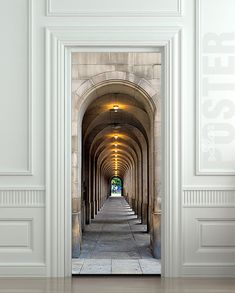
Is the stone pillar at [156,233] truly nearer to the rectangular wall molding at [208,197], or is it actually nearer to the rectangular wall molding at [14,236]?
the rectangular wall molding at [208,197]

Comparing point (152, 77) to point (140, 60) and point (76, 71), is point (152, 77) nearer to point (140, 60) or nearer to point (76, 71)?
point (140, 60)

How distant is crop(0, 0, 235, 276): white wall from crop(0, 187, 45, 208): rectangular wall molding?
13 mm

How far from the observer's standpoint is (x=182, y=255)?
716 cm

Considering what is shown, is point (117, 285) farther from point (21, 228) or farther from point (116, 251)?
point (116, 251)

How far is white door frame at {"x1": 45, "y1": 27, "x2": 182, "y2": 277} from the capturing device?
7152 millimetres

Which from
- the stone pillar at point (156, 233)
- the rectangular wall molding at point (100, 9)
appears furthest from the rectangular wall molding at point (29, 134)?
the stone pillar at point (156, 233)

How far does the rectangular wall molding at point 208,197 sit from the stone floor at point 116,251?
10.3 ft

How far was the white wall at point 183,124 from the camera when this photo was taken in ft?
23.4

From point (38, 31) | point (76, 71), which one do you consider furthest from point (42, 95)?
point (76, 71)

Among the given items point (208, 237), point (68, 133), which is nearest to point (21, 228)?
point (68, 133)

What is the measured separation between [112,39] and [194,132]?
1680 millimetres

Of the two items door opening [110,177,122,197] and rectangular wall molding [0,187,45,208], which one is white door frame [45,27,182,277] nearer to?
rectangular wall molding [0,187,45,208]

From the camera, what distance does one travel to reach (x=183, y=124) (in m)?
7.20

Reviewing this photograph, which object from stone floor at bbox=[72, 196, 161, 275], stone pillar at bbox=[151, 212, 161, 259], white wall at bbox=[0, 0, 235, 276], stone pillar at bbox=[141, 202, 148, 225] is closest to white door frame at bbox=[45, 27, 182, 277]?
white wall at bbox=[0, 0, 235, 276]
